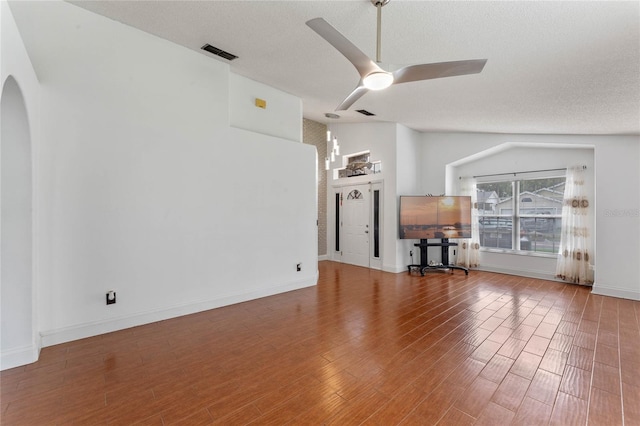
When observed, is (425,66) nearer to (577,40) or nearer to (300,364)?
(577,40)

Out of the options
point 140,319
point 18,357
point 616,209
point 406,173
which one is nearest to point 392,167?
point 406,173

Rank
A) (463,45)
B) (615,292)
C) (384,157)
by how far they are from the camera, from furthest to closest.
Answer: (384,157)
(615,292)
(463,45)

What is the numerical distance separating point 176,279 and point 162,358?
1.12 metres

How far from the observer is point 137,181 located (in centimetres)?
318

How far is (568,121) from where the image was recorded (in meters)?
4.12

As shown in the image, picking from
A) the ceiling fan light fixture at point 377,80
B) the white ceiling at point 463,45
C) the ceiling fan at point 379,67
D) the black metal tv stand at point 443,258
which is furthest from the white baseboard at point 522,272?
the ceiling fan light fixture at point 377,80

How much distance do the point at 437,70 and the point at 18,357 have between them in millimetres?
4152

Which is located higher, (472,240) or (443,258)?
→ (472,240)

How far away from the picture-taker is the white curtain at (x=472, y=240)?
6328 millimetres

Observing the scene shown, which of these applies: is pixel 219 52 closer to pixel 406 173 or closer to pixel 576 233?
pixel 406 173

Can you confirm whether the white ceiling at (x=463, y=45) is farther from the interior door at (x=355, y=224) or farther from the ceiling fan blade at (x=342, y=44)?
the interior door at (x=355, y=224)

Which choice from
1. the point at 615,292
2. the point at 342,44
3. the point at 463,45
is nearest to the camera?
the point at 342,44

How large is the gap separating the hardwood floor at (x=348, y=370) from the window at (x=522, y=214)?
2006mm

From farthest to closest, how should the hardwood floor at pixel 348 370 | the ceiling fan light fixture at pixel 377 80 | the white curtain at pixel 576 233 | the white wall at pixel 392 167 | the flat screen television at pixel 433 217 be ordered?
the white wall at pixel 392 167 → the flat screen television at pixel 433 217 → the white curtain at pixel 576 233 → the ceiling fan light fixture at pixel 377 80 → the hardwood floor at pixel 348 370
